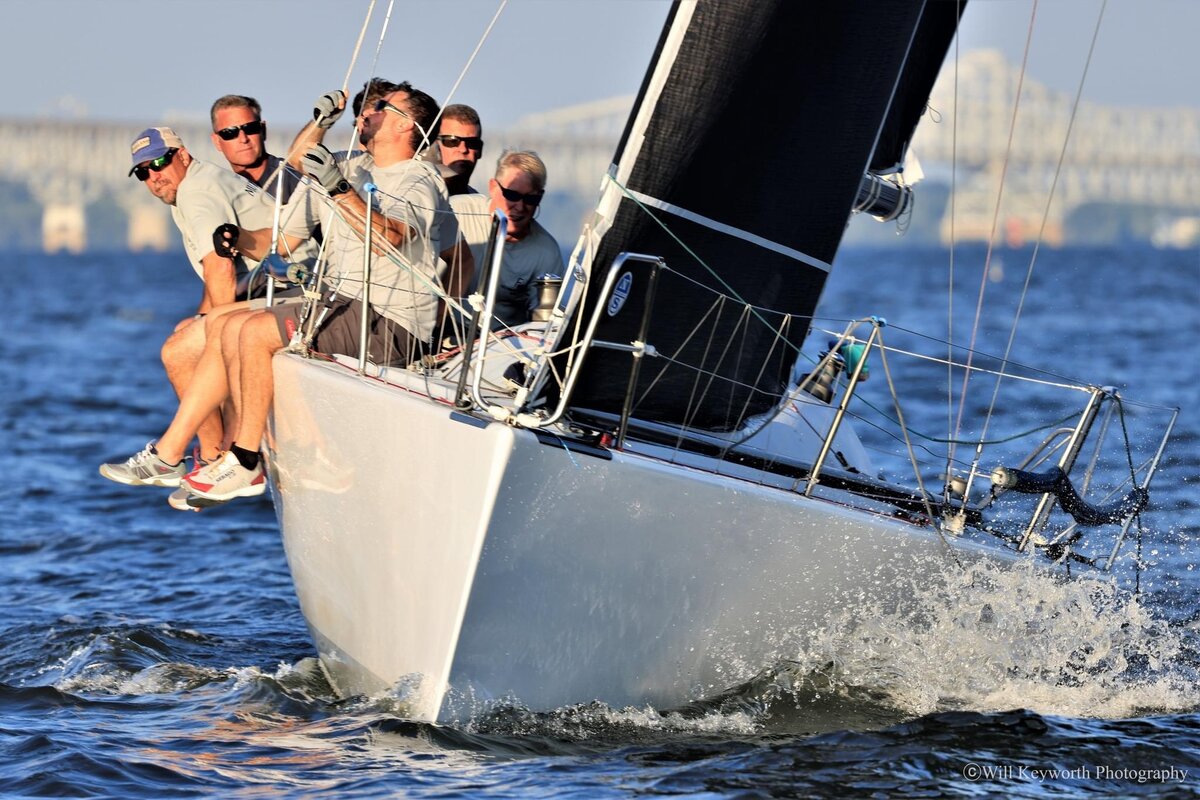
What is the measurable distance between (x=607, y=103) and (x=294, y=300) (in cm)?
9643

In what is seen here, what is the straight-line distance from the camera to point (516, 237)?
191 inches

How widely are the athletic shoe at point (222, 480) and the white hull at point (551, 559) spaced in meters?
0.22

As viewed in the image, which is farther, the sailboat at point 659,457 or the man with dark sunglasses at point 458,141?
the man with dark sunglasses at point 458,141

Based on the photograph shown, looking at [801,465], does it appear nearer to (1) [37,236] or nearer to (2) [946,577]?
(2) [946,577]

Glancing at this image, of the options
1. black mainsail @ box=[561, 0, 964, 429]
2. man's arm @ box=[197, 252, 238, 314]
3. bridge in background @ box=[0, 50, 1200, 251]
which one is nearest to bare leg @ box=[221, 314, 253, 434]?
man's arm @ box=[197, 252, 238, 314]

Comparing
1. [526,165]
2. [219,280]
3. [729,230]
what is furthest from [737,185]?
[219,280]

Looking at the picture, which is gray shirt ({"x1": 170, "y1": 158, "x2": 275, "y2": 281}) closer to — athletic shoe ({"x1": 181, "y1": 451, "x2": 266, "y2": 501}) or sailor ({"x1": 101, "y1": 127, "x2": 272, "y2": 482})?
sailor ({"x1": 101, "y1": 127, "x2": 272, "y2": 482})

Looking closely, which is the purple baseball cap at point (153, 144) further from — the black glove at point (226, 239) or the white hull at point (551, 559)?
the white hull at point (551, 559)

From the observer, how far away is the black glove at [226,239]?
188 inches

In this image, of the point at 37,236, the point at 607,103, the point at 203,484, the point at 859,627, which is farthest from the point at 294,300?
the point at 37,236

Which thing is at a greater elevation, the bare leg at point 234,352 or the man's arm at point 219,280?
the man's arm at point 219,280

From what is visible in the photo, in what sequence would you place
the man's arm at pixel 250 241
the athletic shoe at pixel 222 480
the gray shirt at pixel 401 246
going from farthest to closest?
the man's arm at pixel 250 241 → the athletic shoe at pixel 222 480 → the gray shirt at pixel 401 246

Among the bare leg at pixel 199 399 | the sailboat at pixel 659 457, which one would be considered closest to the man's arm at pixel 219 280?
the bare leg at pixel 199 399

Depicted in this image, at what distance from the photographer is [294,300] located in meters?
5.12
